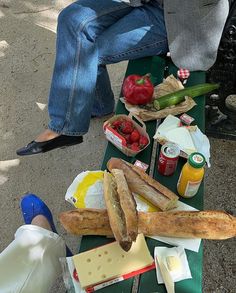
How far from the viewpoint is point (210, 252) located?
7.92 ft

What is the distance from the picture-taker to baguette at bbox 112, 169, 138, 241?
1.67 m

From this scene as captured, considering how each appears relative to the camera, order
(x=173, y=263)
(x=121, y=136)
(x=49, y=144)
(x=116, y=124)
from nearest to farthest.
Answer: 1. (x=173, y=263)
2. (x=121, y=136)
3. (x=116, y=124)
4. (x=49, y=144)

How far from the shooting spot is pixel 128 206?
1.71m

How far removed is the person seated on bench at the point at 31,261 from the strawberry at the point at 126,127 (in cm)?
72

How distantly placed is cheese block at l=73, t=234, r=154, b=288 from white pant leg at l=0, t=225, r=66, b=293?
10.9 inches

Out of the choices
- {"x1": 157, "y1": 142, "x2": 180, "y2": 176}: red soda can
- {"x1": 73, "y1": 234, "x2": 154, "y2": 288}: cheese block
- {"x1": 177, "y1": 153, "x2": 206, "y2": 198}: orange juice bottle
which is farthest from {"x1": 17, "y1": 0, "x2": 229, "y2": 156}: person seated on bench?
{"x1": 73, "y1": 234, "x2": 154, "y2": 288}: cheese block

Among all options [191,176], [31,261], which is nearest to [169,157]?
[191,176]

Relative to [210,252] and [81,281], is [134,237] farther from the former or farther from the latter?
[210,252]

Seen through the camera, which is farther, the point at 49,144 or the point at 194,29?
the point at 49,144

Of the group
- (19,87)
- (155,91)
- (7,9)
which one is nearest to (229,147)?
(155,91)

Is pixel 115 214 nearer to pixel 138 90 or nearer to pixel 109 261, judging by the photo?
pixel 109 261

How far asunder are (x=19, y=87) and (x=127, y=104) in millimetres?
1496

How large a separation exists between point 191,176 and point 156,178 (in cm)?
27

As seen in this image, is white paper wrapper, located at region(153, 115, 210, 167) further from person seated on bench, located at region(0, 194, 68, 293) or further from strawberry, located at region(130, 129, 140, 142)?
person seated on bench, located at region(0, 194, 68, 293)
